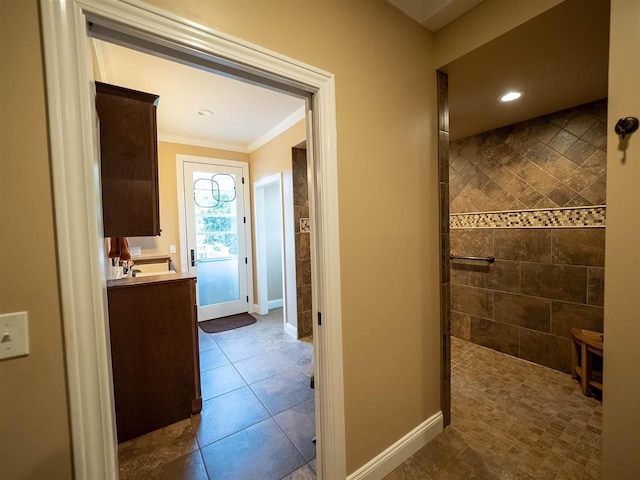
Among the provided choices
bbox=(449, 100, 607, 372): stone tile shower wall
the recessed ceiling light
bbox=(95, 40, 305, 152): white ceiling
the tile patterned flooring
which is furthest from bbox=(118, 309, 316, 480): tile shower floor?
the recessed ceiling light

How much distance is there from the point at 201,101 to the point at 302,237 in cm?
184

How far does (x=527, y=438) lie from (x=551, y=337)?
3.93ft

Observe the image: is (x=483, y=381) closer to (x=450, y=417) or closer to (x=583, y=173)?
(x=450, y=417)

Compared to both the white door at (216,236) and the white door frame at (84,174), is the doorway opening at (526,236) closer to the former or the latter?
the white door frame at (84,174)

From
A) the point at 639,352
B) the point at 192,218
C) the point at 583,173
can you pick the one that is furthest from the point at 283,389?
the point at 583,173

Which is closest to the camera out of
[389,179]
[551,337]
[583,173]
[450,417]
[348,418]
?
[348,418]

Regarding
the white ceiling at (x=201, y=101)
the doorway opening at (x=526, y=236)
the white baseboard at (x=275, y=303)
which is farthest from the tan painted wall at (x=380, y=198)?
the white baseboard at (x=275, y=303)

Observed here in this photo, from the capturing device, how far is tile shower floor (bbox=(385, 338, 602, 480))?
1489 mm

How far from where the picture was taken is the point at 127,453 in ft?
5.50

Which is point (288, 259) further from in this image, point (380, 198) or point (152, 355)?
point (380, 198)

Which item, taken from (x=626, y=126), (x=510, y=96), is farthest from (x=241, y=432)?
(x=510, y=96)

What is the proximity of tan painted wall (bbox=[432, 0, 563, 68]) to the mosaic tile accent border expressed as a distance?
1.78m

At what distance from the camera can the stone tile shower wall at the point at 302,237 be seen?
3.32 meters

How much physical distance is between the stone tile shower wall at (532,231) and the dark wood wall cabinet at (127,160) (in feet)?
10.2
